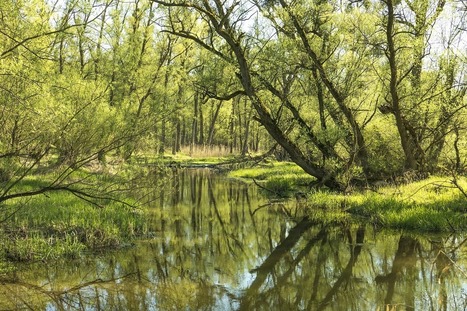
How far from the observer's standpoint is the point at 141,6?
23984 mm

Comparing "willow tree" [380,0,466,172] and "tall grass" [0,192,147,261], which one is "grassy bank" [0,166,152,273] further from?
"willow tree" [380,0,466,172]

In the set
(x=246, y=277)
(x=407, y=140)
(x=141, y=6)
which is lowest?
(x=246, y=277)

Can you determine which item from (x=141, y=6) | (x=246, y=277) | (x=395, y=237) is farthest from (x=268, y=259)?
(x=141, y=6)

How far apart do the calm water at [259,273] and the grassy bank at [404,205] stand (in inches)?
23.4

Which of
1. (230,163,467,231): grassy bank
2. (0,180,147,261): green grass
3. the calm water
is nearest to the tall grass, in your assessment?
(0,180,147,261): green grass

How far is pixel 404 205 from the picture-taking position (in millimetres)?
11453

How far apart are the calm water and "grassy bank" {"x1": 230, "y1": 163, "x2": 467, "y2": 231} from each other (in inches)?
23.4

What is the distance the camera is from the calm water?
250 inches

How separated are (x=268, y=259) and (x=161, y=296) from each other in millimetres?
2872

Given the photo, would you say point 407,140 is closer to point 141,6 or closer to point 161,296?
point 161,296

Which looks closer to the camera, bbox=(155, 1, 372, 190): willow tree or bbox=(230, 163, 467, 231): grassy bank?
bbox=(230, 163, 467, 231): grassy bank

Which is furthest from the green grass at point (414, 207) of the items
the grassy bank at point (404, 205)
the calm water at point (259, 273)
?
the calm water at point (259, 273)

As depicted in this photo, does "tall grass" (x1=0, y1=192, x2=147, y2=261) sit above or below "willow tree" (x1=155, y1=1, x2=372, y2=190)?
below

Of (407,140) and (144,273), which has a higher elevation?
(407,140)
